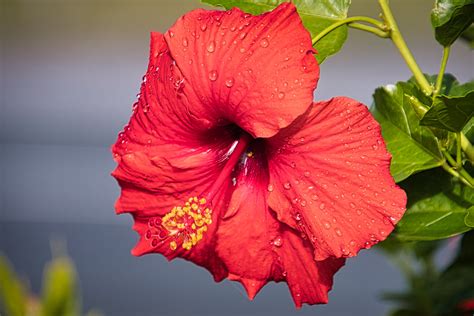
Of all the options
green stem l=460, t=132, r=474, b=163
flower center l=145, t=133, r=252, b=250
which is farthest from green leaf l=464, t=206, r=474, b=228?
flower center l=145, t=133, r=252, b=250

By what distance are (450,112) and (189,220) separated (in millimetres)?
329

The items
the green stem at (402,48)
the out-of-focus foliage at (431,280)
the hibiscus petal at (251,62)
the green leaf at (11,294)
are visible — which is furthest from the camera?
the green leaf at (11,294)

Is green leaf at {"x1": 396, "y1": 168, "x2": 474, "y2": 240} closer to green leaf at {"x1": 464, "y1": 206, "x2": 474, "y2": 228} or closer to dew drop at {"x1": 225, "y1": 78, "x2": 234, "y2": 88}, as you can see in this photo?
green leaf at {"x1": 464, "y1": 206, "x2": 474, "y2": 228}

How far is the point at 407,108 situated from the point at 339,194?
0.70ft

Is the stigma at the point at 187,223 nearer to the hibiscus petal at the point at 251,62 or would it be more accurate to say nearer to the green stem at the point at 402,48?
the hibiscus petal at the point at 251,62

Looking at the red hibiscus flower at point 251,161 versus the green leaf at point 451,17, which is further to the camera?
the green leaf at point 451,17

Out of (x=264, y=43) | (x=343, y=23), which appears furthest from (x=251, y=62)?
(x=343, y=23)

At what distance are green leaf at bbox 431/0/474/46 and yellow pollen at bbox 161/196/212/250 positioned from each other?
1.21 ft

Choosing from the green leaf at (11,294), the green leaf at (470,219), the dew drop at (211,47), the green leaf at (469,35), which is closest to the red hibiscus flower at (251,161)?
the dew drop at (211,47)

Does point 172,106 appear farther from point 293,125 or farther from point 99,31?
point 99,31

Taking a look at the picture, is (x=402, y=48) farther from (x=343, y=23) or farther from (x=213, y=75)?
(x=213, y=75)

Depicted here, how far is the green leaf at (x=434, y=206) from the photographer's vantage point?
38.3 inches

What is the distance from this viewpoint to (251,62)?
817mm

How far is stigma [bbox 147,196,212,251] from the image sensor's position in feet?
2.99
